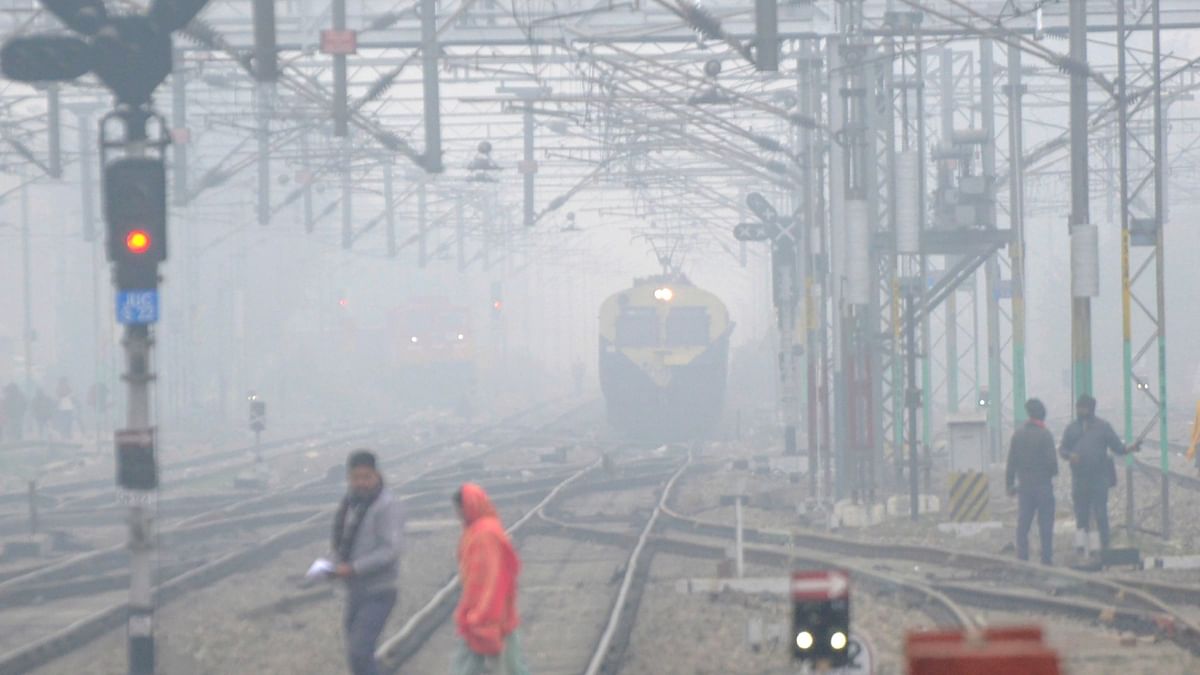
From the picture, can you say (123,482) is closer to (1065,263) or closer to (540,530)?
(540,530)

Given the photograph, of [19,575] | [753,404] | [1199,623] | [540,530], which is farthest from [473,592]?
[753,404]

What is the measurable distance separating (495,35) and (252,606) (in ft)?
42.1

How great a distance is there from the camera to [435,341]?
53.6 meters

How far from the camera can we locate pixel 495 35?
2450 centimetres

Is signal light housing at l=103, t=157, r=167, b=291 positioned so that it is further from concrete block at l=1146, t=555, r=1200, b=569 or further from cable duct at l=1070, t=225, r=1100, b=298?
cable duct at l=1070, t=225, r=1100, b=298

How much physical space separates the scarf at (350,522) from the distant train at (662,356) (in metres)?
28.3

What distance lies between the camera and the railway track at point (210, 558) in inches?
462

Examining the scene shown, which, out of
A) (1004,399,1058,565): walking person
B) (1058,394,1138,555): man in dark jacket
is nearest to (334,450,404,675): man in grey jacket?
(1004,399,1058,565): walking person

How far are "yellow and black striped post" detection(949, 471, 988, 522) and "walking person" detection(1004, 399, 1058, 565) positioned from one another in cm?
296

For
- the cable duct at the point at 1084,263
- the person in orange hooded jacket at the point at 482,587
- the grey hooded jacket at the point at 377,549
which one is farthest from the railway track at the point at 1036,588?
the grey hooded jacket at the point at 377,549

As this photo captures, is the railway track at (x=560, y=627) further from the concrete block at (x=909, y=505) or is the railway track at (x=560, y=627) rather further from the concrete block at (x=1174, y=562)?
the concrete block at (x=1174, y=562)

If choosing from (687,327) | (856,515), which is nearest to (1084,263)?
(856,515)

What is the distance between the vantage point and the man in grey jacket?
26.6ft

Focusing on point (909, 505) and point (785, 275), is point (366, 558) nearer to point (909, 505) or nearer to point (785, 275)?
point (909, 505)
